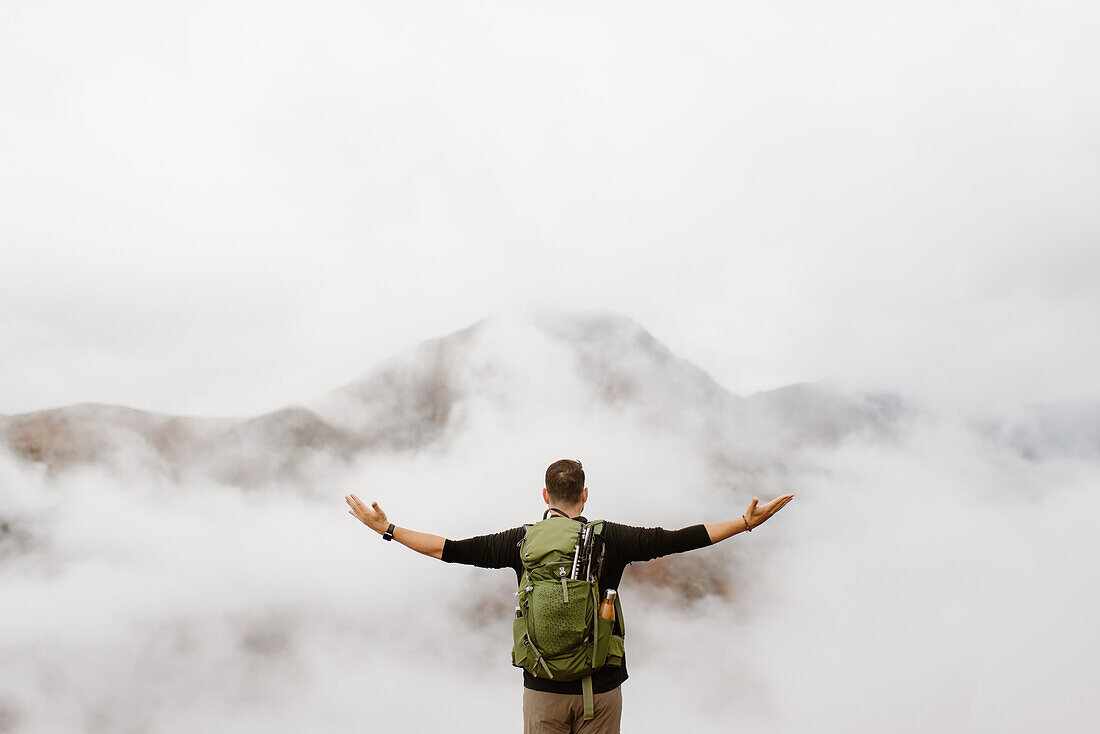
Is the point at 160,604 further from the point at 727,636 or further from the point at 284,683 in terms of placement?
the point at 727,636

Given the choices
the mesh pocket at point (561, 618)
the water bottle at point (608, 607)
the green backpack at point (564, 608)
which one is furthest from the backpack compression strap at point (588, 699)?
the water bottle at point (608, 607)

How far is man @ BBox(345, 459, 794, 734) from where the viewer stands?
3.41 meters

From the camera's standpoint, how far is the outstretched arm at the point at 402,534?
12.4 ft

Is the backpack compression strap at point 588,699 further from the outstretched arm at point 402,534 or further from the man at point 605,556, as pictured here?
the outstretched arm at point 402,534

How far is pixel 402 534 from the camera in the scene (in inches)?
154

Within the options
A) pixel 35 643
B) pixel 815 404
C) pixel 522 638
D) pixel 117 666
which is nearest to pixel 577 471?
pixel 522 638

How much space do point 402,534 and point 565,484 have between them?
41.6 inches

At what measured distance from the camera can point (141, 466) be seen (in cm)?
2025

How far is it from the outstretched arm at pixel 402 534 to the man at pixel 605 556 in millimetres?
110

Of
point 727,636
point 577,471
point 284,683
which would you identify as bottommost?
point 577,471

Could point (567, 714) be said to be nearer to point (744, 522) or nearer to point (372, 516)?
point (744, 522)

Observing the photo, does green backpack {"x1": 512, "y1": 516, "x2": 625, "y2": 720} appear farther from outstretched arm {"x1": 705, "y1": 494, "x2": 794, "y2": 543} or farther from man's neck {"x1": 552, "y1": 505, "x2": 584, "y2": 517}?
outstretched arm {"x1": 705, "y1": 494, "x2": 794, "y2": 543}

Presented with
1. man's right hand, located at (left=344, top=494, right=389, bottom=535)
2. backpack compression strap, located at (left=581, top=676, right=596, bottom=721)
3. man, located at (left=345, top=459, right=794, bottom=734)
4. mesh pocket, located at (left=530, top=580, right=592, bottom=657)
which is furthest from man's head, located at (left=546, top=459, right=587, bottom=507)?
man's right hand, located at (left=344, top=494, right=389, bottom=535)

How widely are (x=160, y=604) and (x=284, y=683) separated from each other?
16.3 feet
